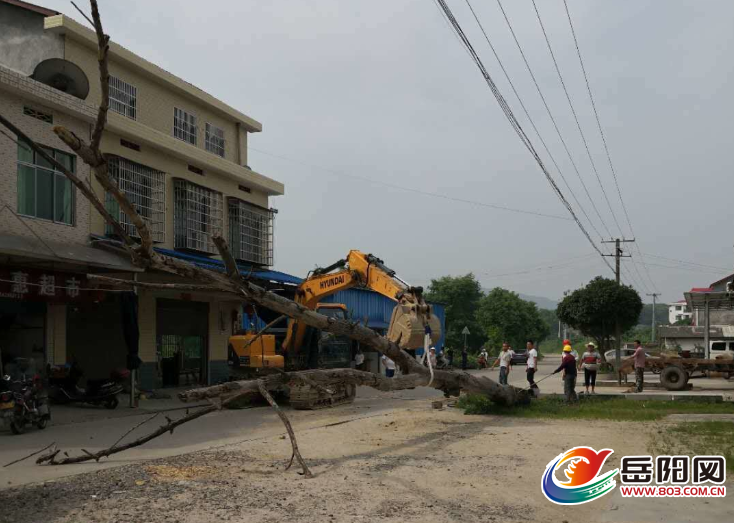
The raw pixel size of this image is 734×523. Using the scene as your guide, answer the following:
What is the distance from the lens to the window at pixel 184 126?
24.1 meters

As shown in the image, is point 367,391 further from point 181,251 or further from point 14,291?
point 14,291

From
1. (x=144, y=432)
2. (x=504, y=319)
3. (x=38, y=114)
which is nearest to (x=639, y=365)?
(x=144, y=432)

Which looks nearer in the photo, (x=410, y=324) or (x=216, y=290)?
(x=216, y=290)

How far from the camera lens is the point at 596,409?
54.3ft

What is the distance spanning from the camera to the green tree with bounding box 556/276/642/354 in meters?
34.7

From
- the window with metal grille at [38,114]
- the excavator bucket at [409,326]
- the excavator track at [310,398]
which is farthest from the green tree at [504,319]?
the excavator bucket at [409,326]

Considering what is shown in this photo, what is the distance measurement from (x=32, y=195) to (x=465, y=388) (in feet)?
36.6

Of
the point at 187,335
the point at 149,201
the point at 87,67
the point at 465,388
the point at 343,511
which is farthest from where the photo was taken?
the point at 187,335

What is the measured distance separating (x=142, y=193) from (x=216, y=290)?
1291cm

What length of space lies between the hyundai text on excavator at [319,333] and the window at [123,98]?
796 cm

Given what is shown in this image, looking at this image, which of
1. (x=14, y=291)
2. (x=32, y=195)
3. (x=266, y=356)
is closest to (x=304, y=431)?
(x=266, y=356)

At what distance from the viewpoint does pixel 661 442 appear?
1141 cm

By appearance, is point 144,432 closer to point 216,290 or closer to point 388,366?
point 216,290

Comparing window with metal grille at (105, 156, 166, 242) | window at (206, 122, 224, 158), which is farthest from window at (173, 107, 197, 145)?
window with metal grille at (105, 156, 166, 242)
